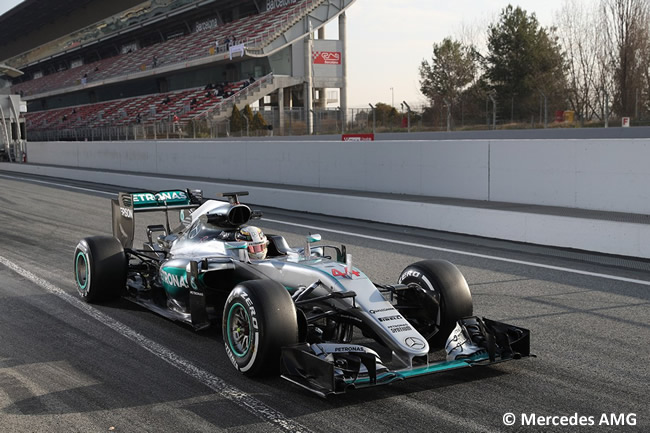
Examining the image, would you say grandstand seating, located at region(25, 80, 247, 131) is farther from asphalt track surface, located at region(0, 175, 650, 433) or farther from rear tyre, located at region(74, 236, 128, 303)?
asphalt track surface, located at region(0, 175, 650, 433)

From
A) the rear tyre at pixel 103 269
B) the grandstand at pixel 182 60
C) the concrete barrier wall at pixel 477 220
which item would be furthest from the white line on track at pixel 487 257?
the grandstand at pixel 182 60

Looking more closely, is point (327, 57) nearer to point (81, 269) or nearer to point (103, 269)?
point (81, 269)

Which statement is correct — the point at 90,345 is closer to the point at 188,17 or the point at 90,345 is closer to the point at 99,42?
the point at 188,17

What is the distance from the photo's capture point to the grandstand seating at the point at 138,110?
50000 millimetres

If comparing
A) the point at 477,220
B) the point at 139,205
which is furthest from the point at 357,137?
the point at 139,205

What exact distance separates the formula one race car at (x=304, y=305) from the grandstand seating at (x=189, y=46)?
43191mm

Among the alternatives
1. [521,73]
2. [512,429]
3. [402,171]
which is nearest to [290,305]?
[512,429]

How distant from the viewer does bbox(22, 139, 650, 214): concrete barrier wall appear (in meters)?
11.1

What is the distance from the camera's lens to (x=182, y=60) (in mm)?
54844

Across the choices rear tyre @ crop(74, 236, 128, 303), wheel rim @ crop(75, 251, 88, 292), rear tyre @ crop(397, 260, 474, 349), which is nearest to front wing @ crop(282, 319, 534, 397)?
rear tyre @ crop(397, 260, 474, 349)

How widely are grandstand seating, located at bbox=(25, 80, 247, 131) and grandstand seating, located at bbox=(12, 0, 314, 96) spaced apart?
252cm

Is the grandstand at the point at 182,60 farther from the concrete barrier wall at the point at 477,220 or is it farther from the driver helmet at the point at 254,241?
the driver helmet at the point at 254,241

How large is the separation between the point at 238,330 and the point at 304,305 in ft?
1.83

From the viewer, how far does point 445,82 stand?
5884cm
